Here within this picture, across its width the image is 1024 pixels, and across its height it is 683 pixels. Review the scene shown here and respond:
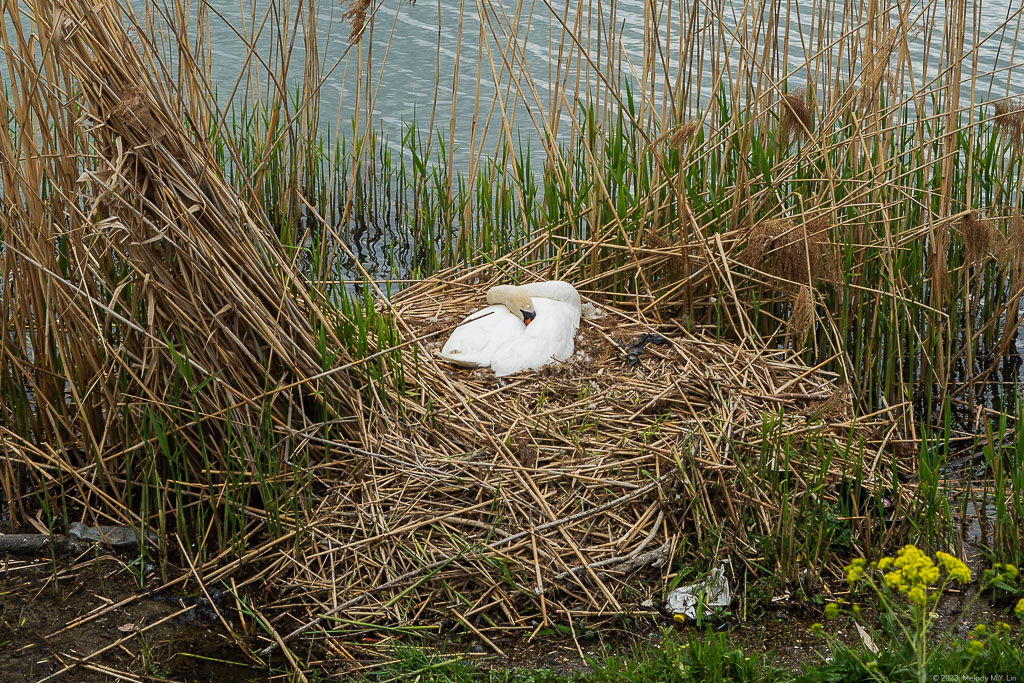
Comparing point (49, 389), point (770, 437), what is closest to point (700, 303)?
point (770, 437)

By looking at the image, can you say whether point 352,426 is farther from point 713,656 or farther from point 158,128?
point 713,656

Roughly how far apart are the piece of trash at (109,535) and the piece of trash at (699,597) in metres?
1.62

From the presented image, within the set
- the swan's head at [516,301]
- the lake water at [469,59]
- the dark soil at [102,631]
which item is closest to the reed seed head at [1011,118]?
the swan's head at [516,301]

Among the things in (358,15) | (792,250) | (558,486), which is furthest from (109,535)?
(792,250)

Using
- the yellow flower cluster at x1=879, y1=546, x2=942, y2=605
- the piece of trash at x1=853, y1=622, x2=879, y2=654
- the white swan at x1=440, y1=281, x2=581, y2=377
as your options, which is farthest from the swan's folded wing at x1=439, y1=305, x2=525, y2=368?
the yellow flower cluster at x1=879, y1=546, x2=942, y2=605

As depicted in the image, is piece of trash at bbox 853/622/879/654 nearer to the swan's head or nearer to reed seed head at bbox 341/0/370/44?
the swan's head

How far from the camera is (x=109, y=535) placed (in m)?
3.14

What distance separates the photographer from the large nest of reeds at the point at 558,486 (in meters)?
2.91

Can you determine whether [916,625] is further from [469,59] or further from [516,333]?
[469,59]

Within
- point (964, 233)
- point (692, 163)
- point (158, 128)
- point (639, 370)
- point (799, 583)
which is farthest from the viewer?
point (692, 163)

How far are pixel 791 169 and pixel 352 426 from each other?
2.12 metres

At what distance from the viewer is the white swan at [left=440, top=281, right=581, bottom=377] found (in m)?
3.82

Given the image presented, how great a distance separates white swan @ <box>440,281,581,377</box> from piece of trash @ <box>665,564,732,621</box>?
3.90 feet

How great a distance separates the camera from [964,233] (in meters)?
3.64
